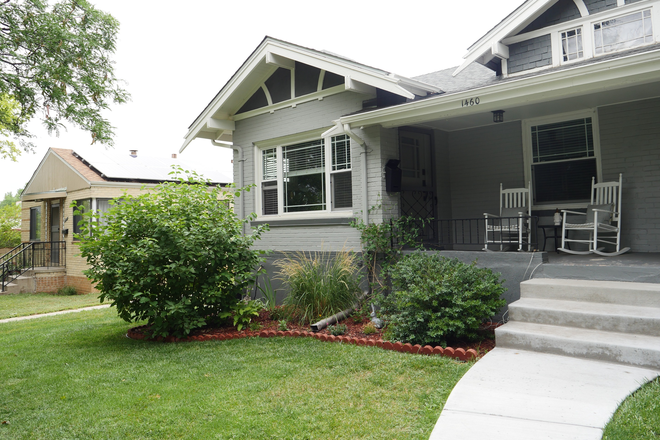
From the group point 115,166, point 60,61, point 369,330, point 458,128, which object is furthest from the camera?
point 115,166

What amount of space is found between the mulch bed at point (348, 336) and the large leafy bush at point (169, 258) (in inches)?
8.7

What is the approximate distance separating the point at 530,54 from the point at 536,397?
5646mm

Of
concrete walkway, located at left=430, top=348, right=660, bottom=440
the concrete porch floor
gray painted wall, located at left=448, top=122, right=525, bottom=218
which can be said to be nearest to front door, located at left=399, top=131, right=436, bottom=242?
gray painted wall, located at left=448, top=122, right=525, bottom=218

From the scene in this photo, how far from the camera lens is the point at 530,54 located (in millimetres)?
7215

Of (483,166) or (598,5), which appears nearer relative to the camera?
(598,5)

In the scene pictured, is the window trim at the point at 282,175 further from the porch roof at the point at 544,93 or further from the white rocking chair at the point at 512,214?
the white rocking chair at the point at 512,214

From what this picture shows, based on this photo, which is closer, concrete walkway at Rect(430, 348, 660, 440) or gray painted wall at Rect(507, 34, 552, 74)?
concrete walkway at Rect(430, 348, 660, 440)

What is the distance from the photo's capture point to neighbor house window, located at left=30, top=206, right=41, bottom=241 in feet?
56.4

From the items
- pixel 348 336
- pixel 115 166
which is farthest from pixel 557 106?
pixel 115 166

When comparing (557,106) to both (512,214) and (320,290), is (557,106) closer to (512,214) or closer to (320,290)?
(512,214)

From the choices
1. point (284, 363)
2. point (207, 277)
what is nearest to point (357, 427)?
point (284, 363)

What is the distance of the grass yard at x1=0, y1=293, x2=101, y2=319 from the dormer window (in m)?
10.6

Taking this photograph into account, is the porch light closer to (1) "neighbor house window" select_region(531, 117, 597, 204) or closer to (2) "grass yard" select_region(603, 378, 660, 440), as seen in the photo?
(1) "neighbor house window" select_region(531, 117, 597, 204)

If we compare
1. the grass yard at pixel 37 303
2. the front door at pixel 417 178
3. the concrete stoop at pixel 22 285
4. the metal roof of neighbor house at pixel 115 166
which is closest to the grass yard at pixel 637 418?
the front door at pixel 417 178
